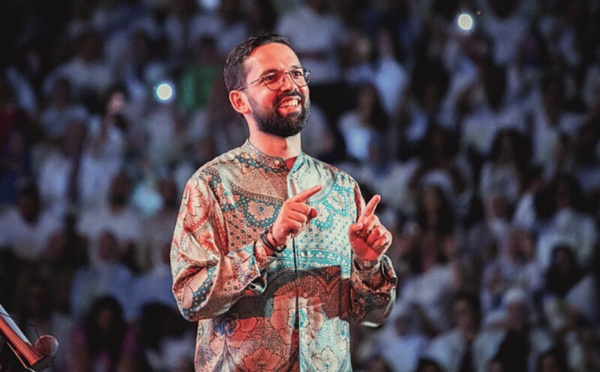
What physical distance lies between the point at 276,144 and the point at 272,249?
44cm

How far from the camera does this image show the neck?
3105mm

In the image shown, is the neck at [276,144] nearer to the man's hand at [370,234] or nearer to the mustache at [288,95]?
the mustache at [288,95]

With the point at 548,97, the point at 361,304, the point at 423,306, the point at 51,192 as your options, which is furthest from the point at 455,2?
the point at 361,304

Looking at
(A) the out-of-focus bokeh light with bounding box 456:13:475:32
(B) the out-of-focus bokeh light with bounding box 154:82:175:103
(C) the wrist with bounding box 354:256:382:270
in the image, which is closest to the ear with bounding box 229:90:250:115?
(C) the wrist with bounding box 354:256:382:270

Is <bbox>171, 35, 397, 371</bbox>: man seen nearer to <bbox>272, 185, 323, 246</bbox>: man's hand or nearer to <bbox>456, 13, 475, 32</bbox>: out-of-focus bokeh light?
<bbox>272, 185, 323, 246</bbox>: man's hand

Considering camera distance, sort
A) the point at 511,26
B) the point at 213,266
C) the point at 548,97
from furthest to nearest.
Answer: the point at 511,26
the point at 548,97
the point at 213,266

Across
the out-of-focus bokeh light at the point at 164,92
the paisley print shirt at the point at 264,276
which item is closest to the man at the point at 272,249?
the paisley print shirt at the point at 264,276

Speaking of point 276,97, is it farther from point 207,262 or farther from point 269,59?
point 207,262

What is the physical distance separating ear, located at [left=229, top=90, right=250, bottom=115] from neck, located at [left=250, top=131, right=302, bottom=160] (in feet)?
0.26

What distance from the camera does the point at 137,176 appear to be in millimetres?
7109

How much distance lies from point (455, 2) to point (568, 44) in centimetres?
93

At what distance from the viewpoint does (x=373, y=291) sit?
9.86 feet

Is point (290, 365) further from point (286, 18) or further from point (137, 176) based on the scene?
point (286, 18)

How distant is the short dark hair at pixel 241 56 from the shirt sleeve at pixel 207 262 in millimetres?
346
